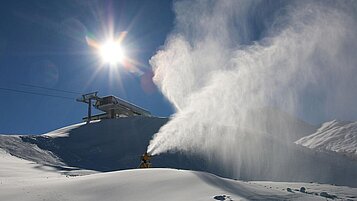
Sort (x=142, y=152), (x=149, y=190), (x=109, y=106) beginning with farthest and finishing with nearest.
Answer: (x=109, y=106)
(x=142, y=152)
(x=149, y=190)

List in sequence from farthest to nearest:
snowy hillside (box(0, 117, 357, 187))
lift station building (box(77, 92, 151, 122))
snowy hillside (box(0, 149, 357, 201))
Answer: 1. lift station building (box(77, 92, 151, 122))
2. snowy hillside (box(0, 117, 357, 187))
3. snowy hillside (box(0, 149, 357, 201))

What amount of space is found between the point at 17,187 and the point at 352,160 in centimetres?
5382

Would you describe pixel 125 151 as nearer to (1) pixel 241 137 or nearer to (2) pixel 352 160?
(1) pixel 241 137

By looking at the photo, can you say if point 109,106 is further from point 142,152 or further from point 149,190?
point 149,190

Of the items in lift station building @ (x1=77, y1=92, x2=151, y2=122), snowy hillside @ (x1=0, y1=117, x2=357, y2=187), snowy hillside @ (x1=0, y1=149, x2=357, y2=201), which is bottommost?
snowy hillside @ (x1=0, y1=149, x2=357, y2=201)

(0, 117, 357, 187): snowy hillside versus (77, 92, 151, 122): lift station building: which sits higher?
(77, 92, 151, 122): lift station building

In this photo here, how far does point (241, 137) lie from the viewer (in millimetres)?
62188

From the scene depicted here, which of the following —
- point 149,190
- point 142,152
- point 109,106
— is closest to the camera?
point 149,190

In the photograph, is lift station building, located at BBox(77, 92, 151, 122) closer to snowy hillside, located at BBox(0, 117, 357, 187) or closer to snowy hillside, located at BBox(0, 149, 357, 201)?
snowy hillside, located at BBox(0, 117, 357, 187)

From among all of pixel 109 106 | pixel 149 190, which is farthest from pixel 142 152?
pixel 149 190

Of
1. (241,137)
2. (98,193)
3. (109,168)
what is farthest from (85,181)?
(241,137)

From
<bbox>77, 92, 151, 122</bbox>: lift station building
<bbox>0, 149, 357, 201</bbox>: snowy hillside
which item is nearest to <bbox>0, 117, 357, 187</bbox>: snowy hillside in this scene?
<bbox>77, 92, 151, 122</bbox>: lift station building

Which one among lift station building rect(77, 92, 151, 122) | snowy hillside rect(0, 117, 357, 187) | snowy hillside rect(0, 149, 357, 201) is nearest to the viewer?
snowy hillside rect(0, 149, 357, 201)

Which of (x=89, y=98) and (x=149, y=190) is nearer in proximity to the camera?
(x=149, y=190)
